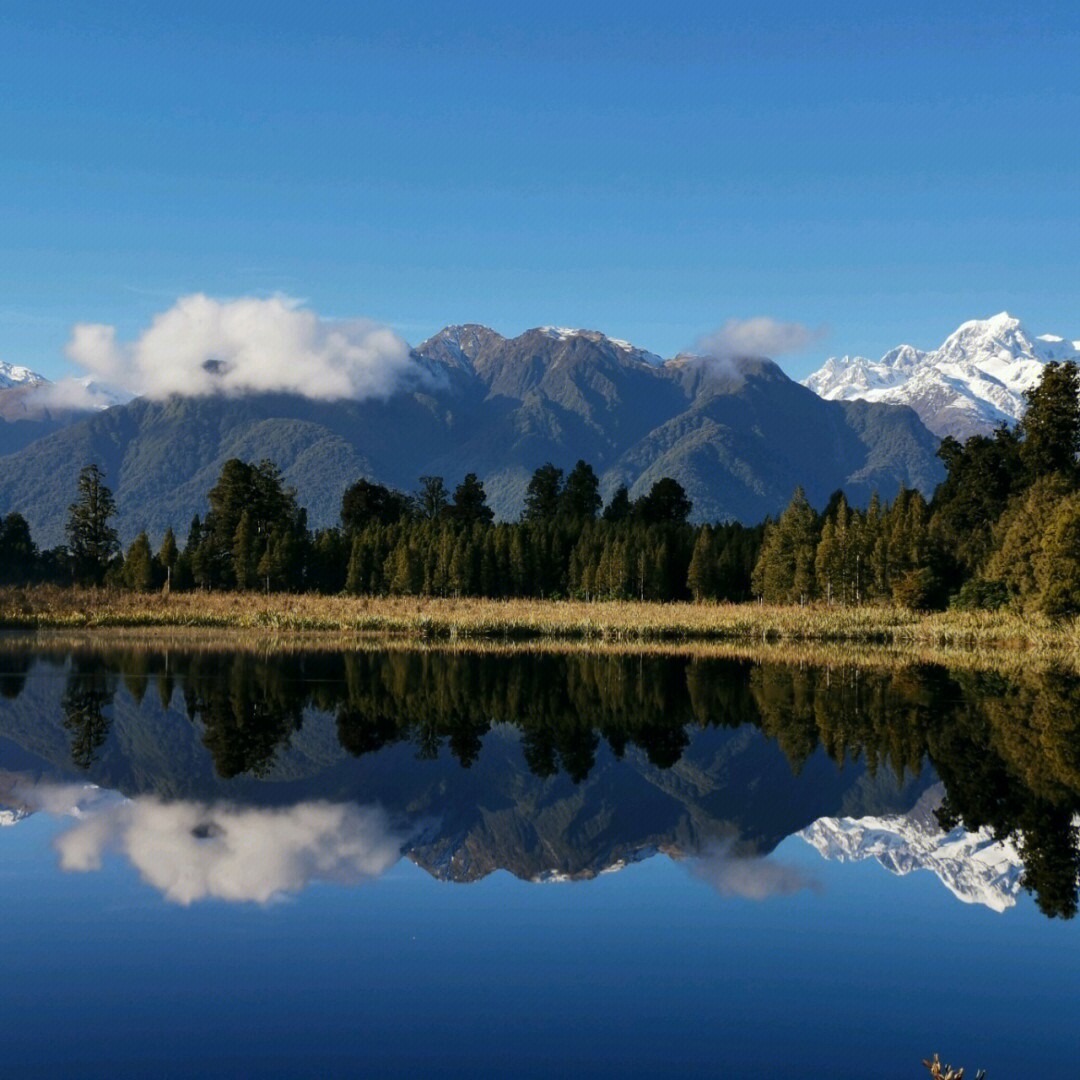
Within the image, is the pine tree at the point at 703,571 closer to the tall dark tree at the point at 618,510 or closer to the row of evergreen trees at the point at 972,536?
the row of evergreen trees at the point at 972,536

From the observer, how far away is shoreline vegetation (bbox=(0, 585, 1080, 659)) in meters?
67.6

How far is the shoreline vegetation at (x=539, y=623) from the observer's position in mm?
67625

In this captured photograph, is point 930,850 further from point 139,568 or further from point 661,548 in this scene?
point 661,548

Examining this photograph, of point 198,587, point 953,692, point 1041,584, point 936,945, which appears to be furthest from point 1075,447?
point 936,945

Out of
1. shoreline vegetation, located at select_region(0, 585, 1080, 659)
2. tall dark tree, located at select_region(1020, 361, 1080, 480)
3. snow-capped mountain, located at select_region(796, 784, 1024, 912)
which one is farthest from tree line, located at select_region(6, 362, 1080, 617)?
snow-capped mountain, located at select_region(796, 784, 1024, 912)

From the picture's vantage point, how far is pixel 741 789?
2303 centimetres

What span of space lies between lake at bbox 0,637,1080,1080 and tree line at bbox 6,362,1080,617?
48471 millimetres

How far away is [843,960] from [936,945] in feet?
4.85

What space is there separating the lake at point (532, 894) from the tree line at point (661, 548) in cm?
4847

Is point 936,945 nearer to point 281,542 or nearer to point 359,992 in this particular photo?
point 359,992

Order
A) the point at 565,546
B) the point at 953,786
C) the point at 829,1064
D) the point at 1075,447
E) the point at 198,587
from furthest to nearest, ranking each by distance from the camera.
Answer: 1. the point at 565,546
2. the point at 198,587
3. the point at 1075,447
4. the point at 953,786
5. the point at 829,1064

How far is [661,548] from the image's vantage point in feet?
360

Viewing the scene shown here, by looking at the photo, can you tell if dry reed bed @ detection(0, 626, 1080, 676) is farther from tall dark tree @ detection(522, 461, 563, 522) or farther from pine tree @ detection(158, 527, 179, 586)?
tall dark tree @ detection(522, 461, 563, 522)

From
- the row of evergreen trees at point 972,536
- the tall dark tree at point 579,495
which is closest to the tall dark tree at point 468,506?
the tall dark tree at point 579,495
